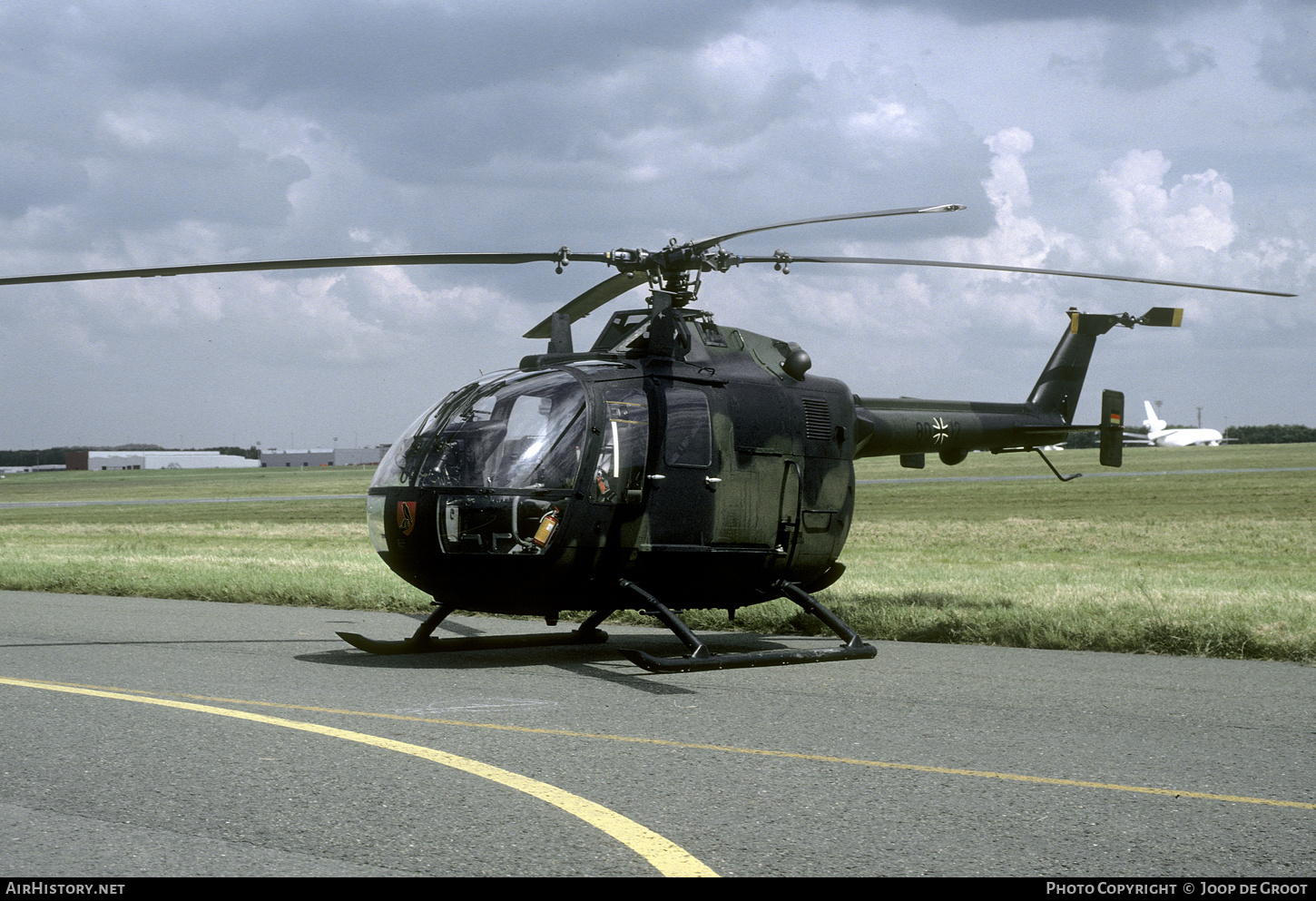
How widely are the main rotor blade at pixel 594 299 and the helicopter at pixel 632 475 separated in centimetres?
2

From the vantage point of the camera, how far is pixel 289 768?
548 cm

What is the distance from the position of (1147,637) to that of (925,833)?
650 cm

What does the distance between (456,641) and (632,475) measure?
2537 mm

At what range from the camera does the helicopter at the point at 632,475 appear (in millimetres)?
8789

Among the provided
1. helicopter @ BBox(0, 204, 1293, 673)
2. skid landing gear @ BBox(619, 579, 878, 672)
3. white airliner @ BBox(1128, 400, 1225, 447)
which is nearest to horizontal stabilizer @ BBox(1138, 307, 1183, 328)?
helicopter @ BBox(0, 204, 1293, 673)

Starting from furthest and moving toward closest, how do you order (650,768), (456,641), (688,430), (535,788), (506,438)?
(456,641), (688,430), (506,438), (650,768), (535,788)

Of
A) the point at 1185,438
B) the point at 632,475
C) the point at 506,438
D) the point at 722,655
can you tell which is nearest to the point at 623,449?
the point at 632,475

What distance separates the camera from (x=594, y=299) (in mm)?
11312

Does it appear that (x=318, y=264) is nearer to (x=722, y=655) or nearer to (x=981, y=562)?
(x=722, y=655)

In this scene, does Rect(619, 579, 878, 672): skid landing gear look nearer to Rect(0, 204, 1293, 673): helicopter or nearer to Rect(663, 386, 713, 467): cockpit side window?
Rect(0, 204, 1293, 673): helicopter

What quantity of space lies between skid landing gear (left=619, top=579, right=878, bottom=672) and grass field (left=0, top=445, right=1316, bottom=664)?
1.53 metres
